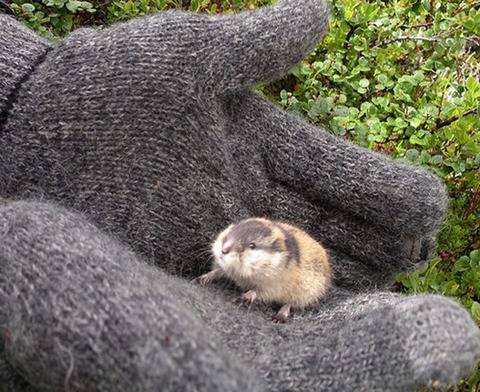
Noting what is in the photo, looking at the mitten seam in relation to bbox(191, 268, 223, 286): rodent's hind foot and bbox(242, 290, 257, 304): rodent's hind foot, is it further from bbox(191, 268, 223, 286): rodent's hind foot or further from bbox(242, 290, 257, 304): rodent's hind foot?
bbox(242, 290, 257, 304): rodent's hind foot

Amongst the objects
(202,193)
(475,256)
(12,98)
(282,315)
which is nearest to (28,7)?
(12,98)

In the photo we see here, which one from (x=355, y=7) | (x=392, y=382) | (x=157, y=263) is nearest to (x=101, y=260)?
(x=157, y=263)

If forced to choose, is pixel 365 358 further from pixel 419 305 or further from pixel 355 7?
pixel 355 7

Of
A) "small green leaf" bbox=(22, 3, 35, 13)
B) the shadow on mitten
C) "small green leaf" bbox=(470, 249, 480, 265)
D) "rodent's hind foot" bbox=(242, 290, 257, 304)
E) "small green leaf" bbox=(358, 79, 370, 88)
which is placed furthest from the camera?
"small green leaf" bbox=(358, 79, 370, 88)

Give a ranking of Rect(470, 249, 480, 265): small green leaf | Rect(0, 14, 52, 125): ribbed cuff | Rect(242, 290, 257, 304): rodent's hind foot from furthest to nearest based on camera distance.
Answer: Rect(470, 249, 480, 265): small green leaf → Rect(242, 290, 257, 304): rodent's hind foot → Rect(0, 14, 52, 125): ribbed cuff

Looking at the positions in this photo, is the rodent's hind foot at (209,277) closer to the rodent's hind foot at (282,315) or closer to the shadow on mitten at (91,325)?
the rodent's hind foot at (282,315)

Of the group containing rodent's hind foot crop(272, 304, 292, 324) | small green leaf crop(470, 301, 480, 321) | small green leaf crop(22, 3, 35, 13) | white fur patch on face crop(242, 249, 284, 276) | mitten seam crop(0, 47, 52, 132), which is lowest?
small green leaf crop(470, 301, 480, 321)

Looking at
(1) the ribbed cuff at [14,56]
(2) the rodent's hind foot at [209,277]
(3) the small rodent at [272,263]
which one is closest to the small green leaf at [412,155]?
(3) the small rodent at [272,263]

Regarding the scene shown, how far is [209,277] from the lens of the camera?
7.68ft

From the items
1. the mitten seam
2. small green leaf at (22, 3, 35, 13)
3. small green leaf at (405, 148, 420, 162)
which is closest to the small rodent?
small green leaf at (405, 148, 420, 162)

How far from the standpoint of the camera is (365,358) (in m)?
1.67

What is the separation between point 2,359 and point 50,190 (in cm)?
73

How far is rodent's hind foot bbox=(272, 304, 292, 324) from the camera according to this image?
2.19 m

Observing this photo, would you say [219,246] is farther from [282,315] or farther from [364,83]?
[364,83]
